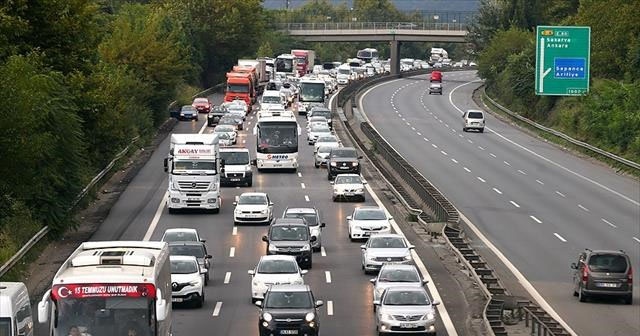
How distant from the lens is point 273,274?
39969 millimetres

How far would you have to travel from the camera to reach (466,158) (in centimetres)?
8481

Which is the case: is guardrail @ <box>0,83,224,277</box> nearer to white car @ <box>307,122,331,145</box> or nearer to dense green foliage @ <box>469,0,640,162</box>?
white car @ <box>307,122,331,145</box>

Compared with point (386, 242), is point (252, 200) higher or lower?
lower

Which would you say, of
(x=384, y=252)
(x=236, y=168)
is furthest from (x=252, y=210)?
(x=236, y=168)

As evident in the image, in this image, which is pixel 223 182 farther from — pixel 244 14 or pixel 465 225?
pixel 244 14

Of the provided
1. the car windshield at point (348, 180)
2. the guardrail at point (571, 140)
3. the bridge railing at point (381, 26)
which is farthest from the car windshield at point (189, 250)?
the bridge railing at point (381, 26)

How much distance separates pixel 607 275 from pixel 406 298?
29.0 feet

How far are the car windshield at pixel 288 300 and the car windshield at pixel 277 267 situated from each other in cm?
511

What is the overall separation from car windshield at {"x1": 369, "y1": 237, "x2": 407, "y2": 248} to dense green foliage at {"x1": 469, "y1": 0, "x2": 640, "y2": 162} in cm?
3776

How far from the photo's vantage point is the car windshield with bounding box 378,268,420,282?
39.0 meters

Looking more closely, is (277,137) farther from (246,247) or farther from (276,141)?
(246,247)

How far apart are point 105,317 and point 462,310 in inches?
674

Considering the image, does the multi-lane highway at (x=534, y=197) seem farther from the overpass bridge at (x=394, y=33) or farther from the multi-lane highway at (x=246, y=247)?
the overpass bridge at (x=394, y=33)

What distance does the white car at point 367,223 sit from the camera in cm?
5278
